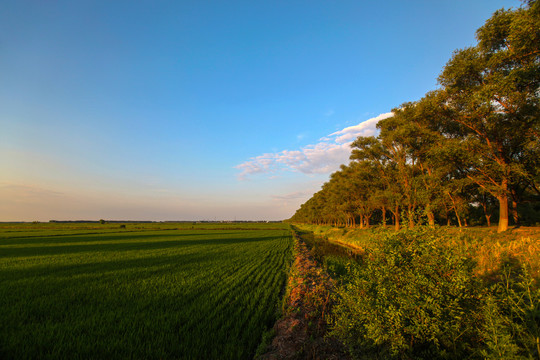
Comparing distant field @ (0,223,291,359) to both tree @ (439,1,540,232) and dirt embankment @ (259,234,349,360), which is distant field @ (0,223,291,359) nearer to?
dirt embankment @ (259,234,349,360)

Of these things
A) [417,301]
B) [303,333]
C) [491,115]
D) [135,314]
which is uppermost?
[491,115]

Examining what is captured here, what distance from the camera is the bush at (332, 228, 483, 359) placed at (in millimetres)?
4242

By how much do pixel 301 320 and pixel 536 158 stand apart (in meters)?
25.1

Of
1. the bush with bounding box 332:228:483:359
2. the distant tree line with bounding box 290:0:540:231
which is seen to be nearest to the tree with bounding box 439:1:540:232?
the distant tree line with bounding box 290:0:540:231

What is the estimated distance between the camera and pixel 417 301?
4.34 meters

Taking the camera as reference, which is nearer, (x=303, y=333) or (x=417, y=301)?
(x=417, y=301)

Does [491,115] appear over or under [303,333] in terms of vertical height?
over

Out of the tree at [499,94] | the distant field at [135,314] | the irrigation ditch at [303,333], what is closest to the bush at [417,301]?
the irrigation ditch at [303,333]

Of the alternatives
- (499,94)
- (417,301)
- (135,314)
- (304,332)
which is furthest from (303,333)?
(499,94)

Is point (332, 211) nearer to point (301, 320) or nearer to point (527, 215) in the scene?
point (527, 215)

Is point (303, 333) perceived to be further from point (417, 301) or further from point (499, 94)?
point (499, 94)

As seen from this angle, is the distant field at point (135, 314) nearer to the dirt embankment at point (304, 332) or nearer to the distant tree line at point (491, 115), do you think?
the dirt embankment at point (304, 332)

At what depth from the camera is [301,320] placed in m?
7.25

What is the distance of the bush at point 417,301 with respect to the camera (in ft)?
13.9
